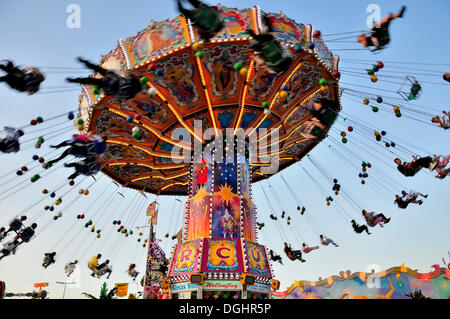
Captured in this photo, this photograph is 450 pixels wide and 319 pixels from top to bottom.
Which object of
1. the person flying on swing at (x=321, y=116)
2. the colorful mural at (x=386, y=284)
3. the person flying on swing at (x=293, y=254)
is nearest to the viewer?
the person flying on swing at (x=321, y=116)

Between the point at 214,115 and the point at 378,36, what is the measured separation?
625 centimetres

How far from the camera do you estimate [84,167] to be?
11188mm

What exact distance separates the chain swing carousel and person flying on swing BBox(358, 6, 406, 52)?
1.37 meters

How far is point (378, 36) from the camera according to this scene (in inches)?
340

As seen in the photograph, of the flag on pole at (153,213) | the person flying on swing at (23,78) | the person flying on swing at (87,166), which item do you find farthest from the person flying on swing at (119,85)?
the flag on pole at (153,213)

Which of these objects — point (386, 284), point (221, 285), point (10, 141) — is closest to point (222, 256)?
point (221, 285)

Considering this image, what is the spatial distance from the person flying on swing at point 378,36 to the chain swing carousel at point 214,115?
1374 mm

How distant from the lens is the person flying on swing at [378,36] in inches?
331

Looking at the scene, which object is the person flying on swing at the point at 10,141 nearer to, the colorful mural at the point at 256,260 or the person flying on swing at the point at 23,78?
the person flying on swing at the point at 23,78

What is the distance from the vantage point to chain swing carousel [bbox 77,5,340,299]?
10.6m

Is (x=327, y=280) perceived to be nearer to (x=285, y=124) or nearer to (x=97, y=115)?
(x=285, y=124)

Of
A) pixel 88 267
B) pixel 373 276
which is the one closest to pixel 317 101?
pixel 88 267

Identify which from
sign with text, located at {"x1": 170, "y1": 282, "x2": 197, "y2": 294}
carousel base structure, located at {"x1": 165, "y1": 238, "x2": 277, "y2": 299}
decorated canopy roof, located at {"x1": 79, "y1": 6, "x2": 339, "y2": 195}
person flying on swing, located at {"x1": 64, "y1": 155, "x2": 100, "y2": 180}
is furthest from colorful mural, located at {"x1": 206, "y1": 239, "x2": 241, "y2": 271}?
person flying on swing, located at {"x1": 64, "y1": 155, "x2": 100, "y2": 180}

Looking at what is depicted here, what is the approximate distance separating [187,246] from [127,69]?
618 cm
